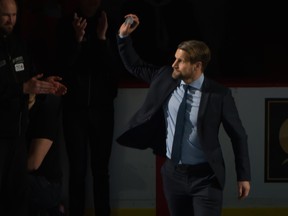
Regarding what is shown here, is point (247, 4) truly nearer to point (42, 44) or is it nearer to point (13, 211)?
point (42, 44)

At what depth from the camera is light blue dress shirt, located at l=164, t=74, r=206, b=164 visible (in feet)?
17.5

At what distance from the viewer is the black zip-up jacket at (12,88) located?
5.90m

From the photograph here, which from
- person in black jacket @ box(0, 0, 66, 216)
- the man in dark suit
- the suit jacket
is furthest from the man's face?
the man in dark suit

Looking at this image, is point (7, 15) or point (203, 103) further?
point (7, 15)

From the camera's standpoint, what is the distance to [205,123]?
532cm

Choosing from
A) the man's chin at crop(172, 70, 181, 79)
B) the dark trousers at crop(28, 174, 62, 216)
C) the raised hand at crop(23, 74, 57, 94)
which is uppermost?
the man's chin at crop(172, 70, 181, 79)

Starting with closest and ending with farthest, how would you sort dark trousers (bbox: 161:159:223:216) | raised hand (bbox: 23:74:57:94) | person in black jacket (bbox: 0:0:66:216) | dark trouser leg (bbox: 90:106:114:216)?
dark trousers (bbox: 161:159:223:216) < raised hand (bbox: 23:74:57:94) < person in black jacket (bbox: 0:0:66:216) < dark trouser leg (bbox: 90:106:114:216)

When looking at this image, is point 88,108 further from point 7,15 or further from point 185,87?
point 185,87

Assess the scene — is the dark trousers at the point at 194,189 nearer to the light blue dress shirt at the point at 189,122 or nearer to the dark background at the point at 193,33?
the light blue dress shirt at the point at 189,122

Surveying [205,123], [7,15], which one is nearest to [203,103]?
[205,123]

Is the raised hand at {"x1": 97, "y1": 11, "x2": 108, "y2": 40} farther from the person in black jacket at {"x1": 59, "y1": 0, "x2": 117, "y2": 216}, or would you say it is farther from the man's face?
the man's face

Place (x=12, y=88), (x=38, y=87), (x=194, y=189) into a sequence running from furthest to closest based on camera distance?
(x=12, y=88) → (x=38, y=87) → (x=194, y=189)

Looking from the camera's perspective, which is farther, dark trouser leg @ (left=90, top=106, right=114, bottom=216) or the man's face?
dark trouser leg @ (left=90, top=106, right=114, bottom=216)

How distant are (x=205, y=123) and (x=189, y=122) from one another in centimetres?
10
